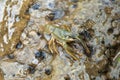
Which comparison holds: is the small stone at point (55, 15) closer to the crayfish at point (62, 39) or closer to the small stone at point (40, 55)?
the crayfish at point (62, 39)

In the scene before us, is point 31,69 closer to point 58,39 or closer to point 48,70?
point 48,70

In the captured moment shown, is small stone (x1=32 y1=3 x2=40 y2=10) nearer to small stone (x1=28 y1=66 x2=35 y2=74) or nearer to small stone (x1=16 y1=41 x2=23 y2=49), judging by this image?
small stone (x1=16 y1=41 x2=23 y2=49)

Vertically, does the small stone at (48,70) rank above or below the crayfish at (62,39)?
below

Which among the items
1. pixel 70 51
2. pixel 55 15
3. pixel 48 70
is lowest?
pixel 48 70

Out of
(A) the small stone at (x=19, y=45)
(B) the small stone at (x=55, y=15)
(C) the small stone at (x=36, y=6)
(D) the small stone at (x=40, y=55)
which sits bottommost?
(D) the small stone at (x=40, y=55)

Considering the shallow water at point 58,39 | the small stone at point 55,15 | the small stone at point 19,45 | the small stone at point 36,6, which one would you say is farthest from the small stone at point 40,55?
the small stone at point 36,6

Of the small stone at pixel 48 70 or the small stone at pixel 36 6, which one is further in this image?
the small stone at pixel 36 6

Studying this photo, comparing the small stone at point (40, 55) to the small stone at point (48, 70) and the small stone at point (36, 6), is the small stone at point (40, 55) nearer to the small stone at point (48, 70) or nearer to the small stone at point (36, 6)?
the small stone at point (48, 70)

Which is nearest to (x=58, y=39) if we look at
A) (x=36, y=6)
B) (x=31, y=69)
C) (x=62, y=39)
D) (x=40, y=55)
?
(x=62, y=39)

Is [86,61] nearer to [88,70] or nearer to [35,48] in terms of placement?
[88,70]

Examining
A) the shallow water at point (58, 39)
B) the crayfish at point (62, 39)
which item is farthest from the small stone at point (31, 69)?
the crayfish at point (62, 39)

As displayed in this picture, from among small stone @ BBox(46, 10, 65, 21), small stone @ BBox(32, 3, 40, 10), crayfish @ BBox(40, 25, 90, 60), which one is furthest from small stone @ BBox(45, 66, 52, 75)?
small stone @ BBox(32, 3, 40, 10)
